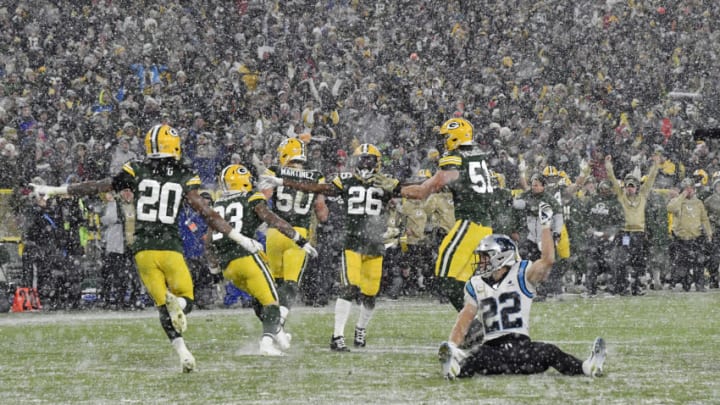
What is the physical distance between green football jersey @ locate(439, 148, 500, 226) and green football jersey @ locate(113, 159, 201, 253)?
7.61ft

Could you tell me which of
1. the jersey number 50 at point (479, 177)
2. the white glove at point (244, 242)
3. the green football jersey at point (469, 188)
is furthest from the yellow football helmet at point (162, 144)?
the jersey number 50 at point (479, 177)

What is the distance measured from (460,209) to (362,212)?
3.99ft

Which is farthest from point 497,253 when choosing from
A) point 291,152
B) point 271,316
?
point 291,152

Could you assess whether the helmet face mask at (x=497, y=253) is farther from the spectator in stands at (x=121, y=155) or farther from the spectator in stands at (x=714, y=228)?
the spectator in stands at (x=714, y=228)

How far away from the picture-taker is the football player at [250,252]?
12.0 m

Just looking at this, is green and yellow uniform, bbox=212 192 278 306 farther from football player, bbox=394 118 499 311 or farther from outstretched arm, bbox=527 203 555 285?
outstretched arm, bbox=527 203 555 285

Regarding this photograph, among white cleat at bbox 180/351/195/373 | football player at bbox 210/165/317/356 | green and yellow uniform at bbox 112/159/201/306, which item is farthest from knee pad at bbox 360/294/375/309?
white cleat at bbox 180/351/195/373

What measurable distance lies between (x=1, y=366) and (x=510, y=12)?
74.0 feet

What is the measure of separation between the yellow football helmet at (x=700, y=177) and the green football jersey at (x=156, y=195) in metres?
16.2

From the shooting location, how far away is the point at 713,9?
A: 35.7m

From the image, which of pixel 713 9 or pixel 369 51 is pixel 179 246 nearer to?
pixel 369 51

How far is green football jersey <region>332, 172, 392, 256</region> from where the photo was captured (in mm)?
12680

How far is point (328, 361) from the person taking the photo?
1140 cm

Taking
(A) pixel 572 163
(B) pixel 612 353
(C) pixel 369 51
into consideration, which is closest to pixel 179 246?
(B) pixel 612 353
